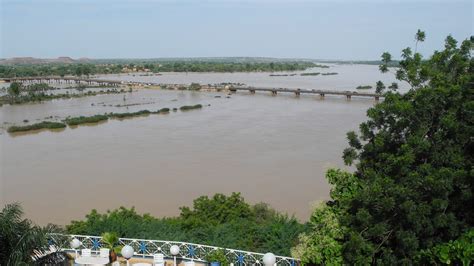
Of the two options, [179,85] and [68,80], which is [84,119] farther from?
[68,80]

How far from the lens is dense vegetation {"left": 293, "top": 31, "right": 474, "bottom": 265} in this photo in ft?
16.4

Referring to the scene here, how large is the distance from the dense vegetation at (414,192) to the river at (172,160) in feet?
1.84

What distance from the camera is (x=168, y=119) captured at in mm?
28484

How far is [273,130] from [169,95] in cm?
2106

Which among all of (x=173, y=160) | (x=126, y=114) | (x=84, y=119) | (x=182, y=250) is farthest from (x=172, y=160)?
(x=126, y=114)

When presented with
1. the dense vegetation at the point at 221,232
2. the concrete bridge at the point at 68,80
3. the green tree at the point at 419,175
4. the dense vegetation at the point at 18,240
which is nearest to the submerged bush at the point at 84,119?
the dense vegetation at the point at 221,232

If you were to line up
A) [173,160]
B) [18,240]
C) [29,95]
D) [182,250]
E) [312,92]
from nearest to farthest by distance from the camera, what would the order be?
[18,240]
[182,250]
[173,160]
[29,95]
[312,92]

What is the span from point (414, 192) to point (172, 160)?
1268cm

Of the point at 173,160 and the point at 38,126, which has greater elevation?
the point at 173,160

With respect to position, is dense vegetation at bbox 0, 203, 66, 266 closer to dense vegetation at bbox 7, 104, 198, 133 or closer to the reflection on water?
the reflection on water

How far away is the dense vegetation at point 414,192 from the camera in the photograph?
5.00m

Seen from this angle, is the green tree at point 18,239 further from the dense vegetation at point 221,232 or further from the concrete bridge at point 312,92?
the concrete bridge at point 312,92

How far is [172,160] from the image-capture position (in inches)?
674

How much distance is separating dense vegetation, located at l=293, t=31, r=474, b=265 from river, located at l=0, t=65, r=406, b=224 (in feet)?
1.84
